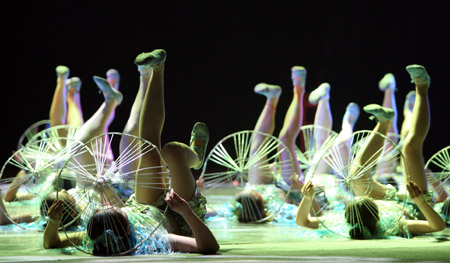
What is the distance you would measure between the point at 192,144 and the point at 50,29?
3638 millimetres

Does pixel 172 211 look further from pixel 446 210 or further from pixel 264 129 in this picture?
pixel 264 129

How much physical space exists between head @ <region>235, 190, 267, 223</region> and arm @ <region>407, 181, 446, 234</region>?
3.49 ft

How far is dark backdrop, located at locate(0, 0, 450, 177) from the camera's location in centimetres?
568

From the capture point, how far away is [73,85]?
4531 mm

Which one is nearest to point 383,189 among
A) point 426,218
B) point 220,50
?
point 426,218

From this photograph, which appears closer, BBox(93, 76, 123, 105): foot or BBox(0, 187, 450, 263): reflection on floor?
BBox(0, 187, 450, 263): reflection on floor

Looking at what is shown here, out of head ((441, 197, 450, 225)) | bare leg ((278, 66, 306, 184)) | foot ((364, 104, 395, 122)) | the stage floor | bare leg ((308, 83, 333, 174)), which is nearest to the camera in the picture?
the stage floor

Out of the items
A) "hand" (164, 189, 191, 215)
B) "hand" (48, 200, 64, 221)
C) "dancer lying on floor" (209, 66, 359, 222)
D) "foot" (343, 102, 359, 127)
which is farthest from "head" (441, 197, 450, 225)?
"hand" (48, 200, 64, 221)

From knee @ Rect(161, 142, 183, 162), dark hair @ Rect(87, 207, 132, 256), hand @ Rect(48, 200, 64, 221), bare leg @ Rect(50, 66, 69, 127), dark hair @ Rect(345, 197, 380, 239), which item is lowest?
dark hair @ Rect(345, 197, 380, 239)

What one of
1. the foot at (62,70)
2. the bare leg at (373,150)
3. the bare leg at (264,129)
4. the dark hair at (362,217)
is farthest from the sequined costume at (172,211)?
the foot at (62,70)

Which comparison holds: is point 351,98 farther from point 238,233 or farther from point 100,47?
point 238,233

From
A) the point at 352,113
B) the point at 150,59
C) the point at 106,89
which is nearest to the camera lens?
the point at 150,59

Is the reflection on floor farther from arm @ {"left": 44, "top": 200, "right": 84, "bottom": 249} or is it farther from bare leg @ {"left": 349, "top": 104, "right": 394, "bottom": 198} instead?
bare leg @ {"left": 349, "top": 104, "right": 394, "bottom": 198}

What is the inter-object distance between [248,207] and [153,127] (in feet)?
4.57
